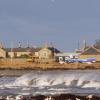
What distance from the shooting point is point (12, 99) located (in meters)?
28.9

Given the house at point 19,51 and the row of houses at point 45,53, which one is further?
the house at point 19,51

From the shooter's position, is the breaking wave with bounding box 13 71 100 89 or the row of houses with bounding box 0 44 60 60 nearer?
the breaking wave with bounding box 13 71 100 89

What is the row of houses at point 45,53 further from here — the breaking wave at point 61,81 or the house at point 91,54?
the breaking wave at point 61,81

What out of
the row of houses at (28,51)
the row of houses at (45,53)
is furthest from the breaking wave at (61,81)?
the row of houses at (28,51)

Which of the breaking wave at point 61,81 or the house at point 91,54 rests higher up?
the house at point 91,54

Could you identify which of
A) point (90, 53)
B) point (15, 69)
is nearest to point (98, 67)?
point (15, 69)

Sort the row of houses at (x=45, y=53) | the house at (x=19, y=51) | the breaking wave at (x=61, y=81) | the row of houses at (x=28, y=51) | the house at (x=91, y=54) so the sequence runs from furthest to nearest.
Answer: the house at (x=19, y=51), the row of houses at (x=28, y=51), the row of houses at (x=45, y=53), the house at (x=91, y=54), the breaking wave at (x=61, y=81)

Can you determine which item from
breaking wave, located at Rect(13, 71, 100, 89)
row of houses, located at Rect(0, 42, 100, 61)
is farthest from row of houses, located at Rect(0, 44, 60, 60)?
breaking wave, located at Rect(13, 71, 100, 89)

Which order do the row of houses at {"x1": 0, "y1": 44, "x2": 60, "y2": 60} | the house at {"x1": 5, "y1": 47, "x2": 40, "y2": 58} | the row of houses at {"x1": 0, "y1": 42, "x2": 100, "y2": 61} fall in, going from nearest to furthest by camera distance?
the row of houses at {"x1": 0, "y1": 42, "x2": 100, "y2": 61} → the row of houses at {"x1": 0, "y1": 44, "x2": 60, "y2": 60} → the house at {"x1": 5, "y1": 47, "x2": 40, "y2": 58}

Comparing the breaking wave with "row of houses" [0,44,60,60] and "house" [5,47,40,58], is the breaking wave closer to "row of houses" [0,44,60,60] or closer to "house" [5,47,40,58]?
"row of houses" [0,44,60,60]

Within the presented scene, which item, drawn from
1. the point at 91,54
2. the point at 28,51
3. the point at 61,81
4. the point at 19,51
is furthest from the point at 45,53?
the point at 61,81

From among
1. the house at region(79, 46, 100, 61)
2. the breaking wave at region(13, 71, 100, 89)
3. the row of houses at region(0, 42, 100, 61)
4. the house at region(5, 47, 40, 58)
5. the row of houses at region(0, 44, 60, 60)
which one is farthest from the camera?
the house at region(5, 47, 40, 58)

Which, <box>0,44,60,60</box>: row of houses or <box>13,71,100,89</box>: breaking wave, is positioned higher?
<box>0,44,60,60</box>: row of houses

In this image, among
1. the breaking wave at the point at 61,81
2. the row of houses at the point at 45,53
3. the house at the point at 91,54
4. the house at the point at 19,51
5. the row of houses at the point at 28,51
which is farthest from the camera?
the house at the point at 19,51
